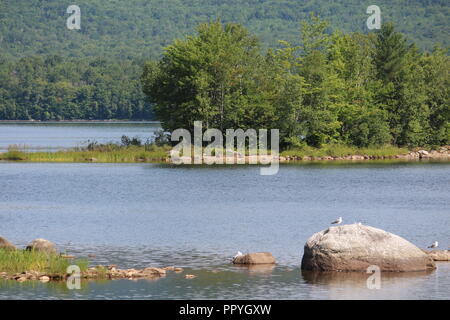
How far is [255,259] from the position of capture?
29.6 m

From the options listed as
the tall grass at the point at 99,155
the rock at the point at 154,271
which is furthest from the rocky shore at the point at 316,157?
the rock at the point at 154,271

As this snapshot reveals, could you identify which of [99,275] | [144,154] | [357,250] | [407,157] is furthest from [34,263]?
[407,157]

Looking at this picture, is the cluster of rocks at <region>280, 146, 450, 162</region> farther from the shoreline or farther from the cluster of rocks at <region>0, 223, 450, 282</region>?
the cluster of rocks at <region>0, 223, 450, 282</region>

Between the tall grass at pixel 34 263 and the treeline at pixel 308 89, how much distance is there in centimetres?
5798

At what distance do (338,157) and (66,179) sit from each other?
35.8m

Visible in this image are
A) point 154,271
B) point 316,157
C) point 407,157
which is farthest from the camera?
point 407,157

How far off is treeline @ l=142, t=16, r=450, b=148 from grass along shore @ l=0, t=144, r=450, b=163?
1.38 meters

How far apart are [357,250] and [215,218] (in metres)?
16.1

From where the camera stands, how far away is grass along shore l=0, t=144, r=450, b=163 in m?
80.6

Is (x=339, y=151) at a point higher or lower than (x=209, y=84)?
lower

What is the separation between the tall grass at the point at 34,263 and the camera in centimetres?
2734
